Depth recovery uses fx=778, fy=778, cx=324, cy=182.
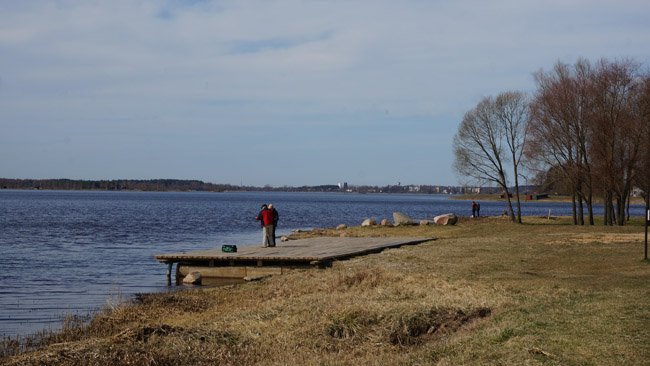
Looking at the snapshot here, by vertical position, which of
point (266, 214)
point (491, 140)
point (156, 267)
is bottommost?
point (156, 267)

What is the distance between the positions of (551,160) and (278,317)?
4056 cm

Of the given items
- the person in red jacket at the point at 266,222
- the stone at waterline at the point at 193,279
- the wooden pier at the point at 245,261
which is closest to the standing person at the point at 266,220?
the person in red jacket at the point at 266,222

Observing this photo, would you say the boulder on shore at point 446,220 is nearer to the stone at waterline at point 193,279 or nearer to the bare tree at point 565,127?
the bare tree at point 565,127

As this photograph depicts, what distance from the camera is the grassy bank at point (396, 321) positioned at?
10.7 meters

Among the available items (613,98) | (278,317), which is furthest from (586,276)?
(613,98)

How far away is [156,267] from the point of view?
105ft

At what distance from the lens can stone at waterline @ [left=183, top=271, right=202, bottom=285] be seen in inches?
1052

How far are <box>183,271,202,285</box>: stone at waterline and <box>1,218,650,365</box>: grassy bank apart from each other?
4145mm

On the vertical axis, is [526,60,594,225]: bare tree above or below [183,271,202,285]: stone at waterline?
above

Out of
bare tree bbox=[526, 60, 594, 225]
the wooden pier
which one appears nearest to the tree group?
bare tree bbox=[526, 60, 594, 225]

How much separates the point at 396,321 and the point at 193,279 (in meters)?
14.9

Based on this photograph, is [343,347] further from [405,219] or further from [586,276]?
[405,219]

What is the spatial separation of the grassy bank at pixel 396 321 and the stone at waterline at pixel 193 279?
A: 4.15m

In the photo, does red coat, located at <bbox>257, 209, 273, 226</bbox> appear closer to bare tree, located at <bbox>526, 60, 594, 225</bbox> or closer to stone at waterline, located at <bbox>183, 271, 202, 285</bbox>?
stone at waterline, located at <bbox>183, 271, 202, 285</bbox>
